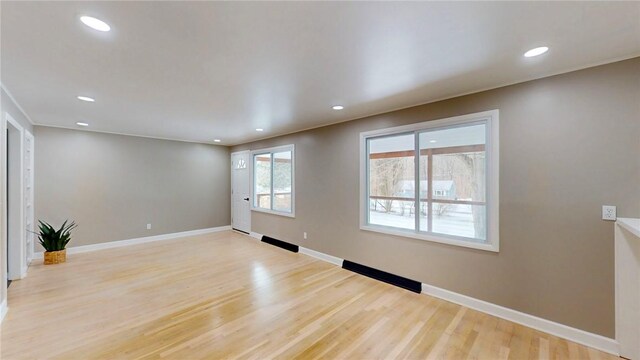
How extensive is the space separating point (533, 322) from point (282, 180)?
4450 mm

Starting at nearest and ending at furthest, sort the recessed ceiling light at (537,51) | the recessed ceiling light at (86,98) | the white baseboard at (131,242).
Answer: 1. the recessed ceiling light at (537,51)
2. the recessed ceiling light at (86,98)
3. the white baseboard at (131,242)

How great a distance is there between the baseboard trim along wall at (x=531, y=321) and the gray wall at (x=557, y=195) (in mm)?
53

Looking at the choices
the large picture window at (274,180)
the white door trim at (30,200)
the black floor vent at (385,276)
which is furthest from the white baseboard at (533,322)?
the white door trim at (30,200)

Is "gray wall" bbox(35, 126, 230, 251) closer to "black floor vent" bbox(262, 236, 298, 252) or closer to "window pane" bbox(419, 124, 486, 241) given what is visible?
"black floor vent" bbox(262, 236, 298, 252)

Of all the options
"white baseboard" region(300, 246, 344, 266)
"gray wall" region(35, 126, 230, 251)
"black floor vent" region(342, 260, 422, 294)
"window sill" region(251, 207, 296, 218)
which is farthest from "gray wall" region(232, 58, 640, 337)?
"gray wall" region(35, 126, 230, 251)

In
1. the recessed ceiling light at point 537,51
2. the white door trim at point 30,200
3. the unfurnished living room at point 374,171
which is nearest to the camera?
the unfurnished living room at point 374,171

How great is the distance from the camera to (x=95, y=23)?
1.54 m

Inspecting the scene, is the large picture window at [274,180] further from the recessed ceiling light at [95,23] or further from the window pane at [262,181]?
the recessed ceiling light at [95,23]

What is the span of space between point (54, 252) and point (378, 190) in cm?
530

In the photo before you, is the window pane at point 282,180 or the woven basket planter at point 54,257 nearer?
the woven basket planter at point 54,257

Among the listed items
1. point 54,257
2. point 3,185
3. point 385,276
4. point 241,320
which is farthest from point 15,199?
point 385,276

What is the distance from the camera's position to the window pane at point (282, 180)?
536cm

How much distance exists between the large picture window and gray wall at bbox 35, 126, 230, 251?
1.28 metres

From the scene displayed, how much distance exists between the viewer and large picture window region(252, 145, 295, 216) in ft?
17.3
